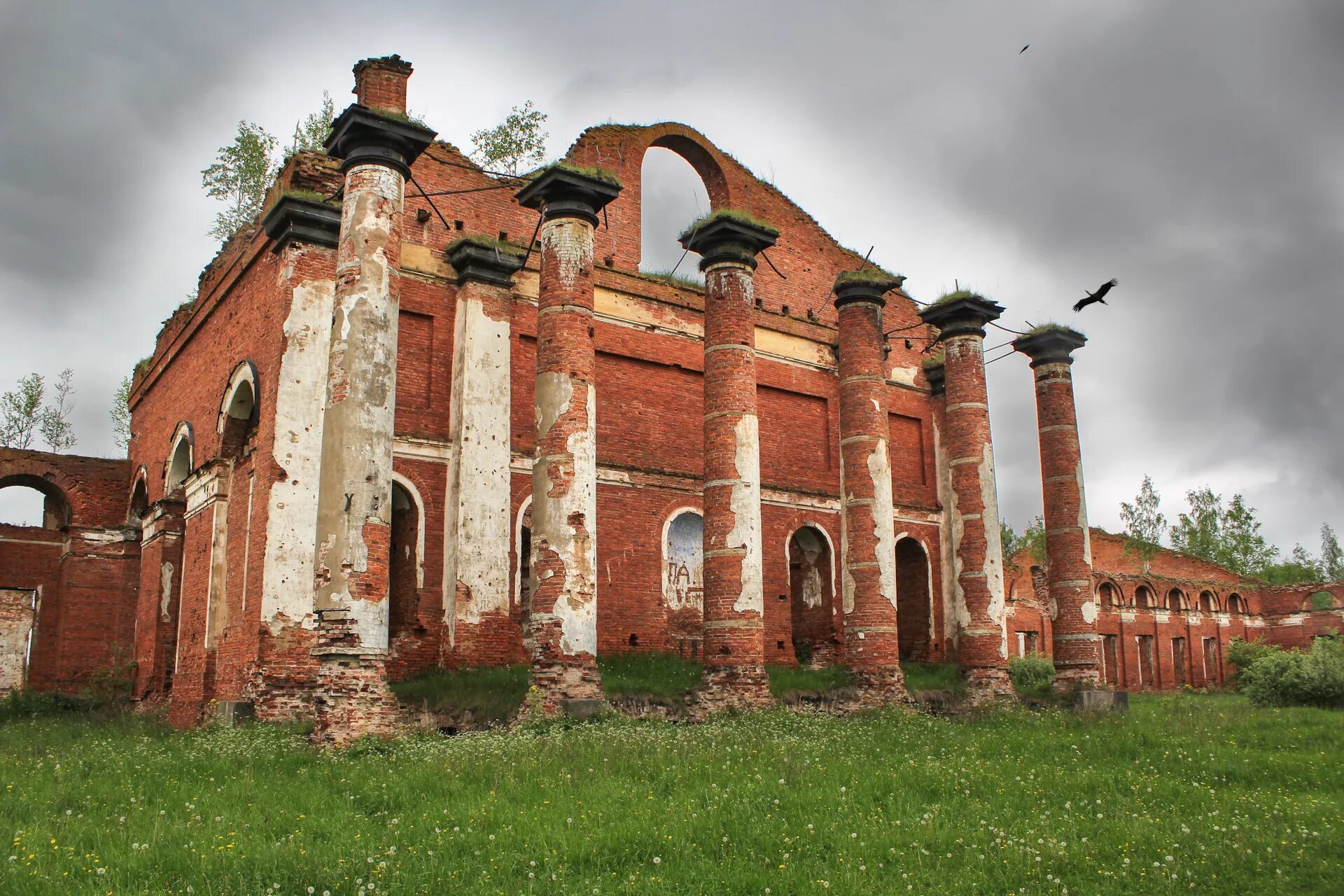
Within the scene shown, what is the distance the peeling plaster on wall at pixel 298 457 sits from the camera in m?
14.0

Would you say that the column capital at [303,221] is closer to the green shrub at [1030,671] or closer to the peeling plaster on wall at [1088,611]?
the peeling plaster on wall at [1088,611]

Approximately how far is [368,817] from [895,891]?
3984 mm

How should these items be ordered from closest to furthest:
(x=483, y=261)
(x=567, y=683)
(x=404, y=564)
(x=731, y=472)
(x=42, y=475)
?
(x=567, y=683) → (x=731, y=472) → (x=404, y=564) → (x=483, y=261) → (x=42, y=475)

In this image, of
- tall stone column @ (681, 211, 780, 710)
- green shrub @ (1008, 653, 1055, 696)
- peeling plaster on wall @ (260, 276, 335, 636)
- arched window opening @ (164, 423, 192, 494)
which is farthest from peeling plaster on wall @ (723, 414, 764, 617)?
arched window opening @ (164, 423, 192, 494)

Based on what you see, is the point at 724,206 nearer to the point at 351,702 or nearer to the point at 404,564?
the point at 404,564

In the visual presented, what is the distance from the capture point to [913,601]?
22.1 metres

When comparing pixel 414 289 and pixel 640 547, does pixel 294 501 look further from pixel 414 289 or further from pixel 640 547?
pixel 640 547

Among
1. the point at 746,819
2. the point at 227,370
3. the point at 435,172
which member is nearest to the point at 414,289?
the point at 435,172

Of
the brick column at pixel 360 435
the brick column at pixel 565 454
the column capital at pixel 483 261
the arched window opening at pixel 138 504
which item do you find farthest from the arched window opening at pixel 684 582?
the arched window opening at pixel 138 504

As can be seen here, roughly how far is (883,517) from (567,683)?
22.0ft

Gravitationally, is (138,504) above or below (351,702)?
above

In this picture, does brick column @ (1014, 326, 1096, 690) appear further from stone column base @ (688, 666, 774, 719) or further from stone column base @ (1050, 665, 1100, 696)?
stone column base @ (688, 666, 774, 719)

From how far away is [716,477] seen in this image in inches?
591

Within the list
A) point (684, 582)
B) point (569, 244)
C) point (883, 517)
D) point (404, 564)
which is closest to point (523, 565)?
point (404, 564)
